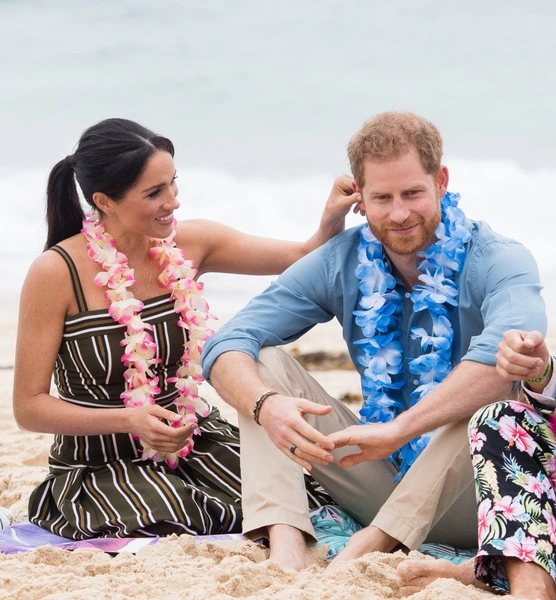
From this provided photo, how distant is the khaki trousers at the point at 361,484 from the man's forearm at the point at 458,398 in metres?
0.08

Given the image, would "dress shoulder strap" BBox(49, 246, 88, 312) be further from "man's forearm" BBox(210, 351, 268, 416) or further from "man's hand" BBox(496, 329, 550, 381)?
"man's hand" BBox(496, 329, 550, 381)

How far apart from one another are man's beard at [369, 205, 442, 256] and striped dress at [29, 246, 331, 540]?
1.07 m

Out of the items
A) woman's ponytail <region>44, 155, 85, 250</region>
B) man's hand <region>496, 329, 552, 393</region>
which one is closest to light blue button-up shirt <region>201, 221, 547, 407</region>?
man's hand <region>496, 329, 552, 393</region>

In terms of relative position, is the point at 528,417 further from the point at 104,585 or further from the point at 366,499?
the point at 104,585

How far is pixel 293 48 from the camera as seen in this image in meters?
27.6

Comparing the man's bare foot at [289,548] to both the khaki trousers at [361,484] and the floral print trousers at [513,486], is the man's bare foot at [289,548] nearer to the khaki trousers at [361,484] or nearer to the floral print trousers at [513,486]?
the khaki trousers at [361,484]

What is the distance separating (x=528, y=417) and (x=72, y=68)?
87.4ft

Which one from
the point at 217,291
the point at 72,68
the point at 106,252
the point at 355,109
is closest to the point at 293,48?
the point at 355,109

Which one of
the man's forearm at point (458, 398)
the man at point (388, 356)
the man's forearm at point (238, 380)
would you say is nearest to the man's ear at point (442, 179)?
the man at point (388, 356)

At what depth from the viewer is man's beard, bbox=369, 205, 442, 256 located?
329cm

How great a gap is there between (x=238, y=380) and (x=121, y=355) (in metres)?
0.70

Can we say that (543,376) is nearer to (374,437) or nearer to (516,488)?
(516,488)

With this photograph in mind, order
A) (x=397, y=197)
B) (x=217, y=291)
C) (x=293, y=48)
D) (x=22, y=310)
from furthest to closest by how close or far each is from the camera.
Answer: (x=293, y=48) < (x=217, y=291) < (x=22, y=310) < (x=397, y=197)

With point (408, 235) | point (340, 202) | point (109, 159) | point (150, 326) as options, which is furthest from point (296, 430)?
point (109, 159)
